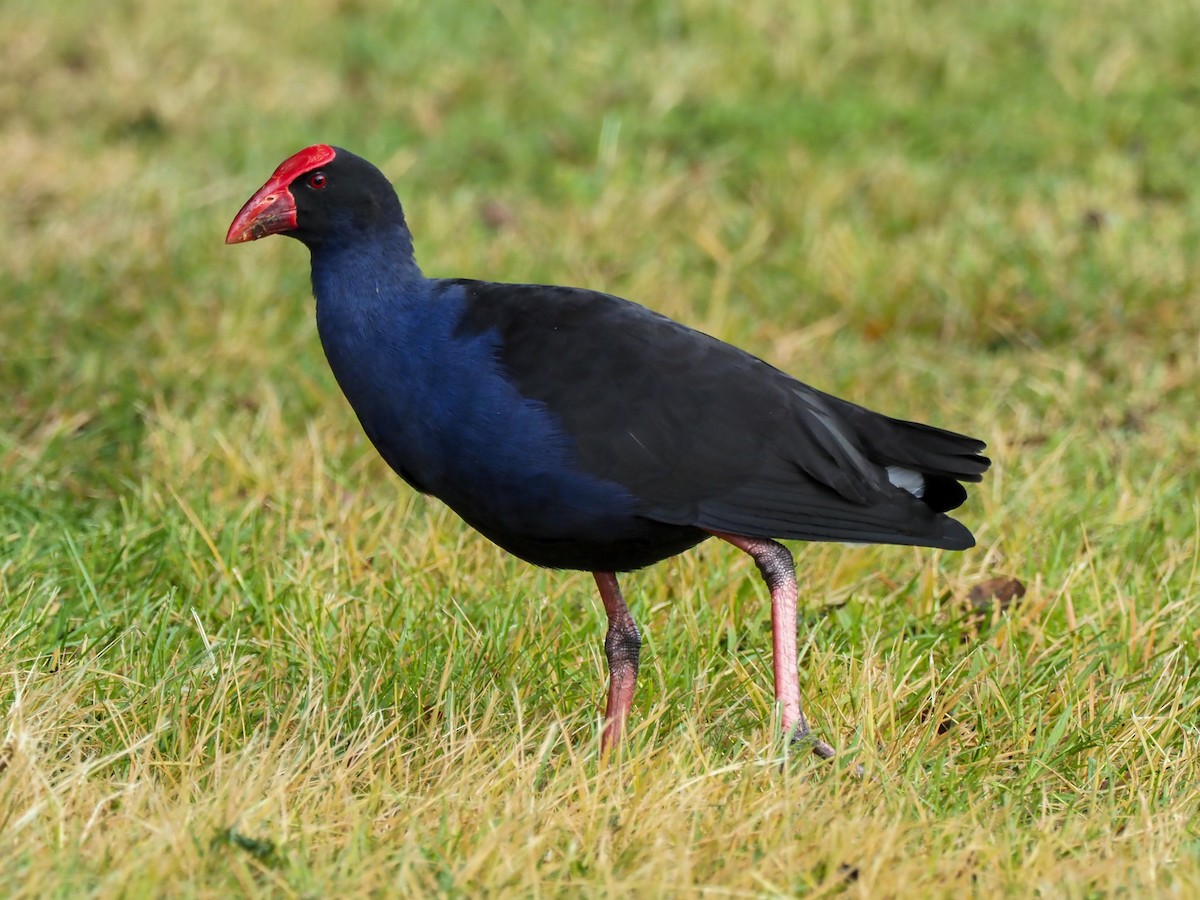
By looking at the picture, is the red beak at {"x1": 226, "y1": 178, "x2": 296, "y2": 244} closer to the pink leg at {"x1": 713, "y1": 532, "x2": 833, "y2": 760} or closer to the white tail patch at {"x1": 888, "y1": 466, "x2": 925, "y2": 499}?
the pink leg at {"x1": 713, "y1": 532, "x2": 833, "y2": 760}

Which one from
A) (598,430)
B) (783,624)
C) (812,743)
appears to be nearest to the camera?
(812,743)

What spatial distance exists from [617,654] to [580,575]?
661 millimetres

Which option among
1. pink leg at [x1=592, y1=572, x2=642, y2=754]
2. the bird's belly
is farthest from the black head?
pink leg at [x1=592, y1=572, x2=642, y2=754]

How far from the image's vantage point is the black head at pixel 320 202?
3365 millimetres

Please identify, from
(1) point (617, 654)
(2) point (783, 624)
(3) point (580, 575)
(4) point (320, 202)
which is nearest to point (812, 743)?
(2) point (783, 624)

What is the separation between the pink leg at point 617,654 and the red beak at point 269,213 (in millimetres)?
986

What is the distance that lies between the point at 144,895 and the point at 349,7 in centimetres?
665

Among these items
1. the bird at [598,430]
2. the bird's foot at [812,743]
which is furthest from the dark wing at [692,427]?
the bird's foot at [812,743]

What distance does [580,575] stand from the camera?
155 inches

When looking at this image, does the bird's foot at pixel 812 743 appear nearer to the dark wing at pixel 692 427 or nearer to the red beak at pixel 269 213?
the dark wing at pixel 692 427

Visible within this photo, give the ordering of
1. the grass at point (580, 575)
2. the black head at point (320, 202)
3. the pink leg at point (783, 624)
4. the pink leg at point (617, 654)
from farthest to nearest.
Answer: the black head at point (320, 202) < the pink leg at point (617, 654) < the pink leg at point (783, 624) < the grass at point (580, 575)

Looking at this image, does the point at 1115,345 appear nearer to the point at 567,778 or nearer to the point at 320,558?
the point at 320,558

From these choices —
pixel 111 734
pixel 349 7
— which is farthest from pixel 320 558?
pixel 349 7

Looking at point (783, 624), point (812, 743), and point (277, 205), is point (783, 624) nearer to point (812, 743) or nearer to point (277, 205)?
point (812, 743)
